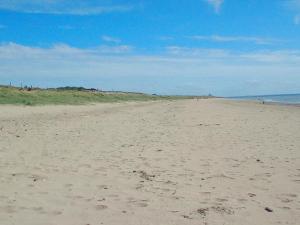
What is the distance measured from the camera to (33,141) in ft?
40.2

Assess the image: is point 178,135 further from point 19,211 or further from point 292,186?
point 19,211

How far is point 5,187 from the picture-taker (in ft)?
22.1

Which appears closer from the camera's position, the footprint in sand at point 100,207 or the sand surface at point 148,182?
the sand surface at point 148,182

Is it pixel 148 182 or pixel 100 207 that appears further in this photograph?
pixel 148 182

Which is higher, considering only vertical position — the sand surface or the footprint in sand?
the sand surface

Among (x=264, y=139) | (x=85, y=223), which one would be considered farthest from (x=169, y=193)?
(x=264, y=139)

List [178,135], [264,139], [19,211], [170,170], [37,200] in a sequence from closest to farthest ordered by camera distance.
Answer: [19,211]
[37,200]
[170,170]
[264,139]
[178,135]

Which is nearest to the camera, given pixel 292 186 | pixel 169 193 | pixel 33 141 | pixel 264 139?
pixel 169 193

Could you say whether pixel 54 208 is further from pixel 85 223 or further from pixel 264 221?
pixel 264 221

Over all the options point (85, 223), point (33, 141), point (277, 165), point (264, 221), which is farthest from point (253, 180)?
point (33, 141)

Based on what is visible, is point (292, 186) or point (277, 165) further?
point (277, 165)

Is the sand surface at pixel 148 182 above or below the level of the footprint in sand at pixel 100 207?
above

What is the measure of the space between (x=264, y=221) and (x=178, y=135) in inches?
363

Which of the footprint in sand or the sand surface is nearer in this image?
the sand surface
